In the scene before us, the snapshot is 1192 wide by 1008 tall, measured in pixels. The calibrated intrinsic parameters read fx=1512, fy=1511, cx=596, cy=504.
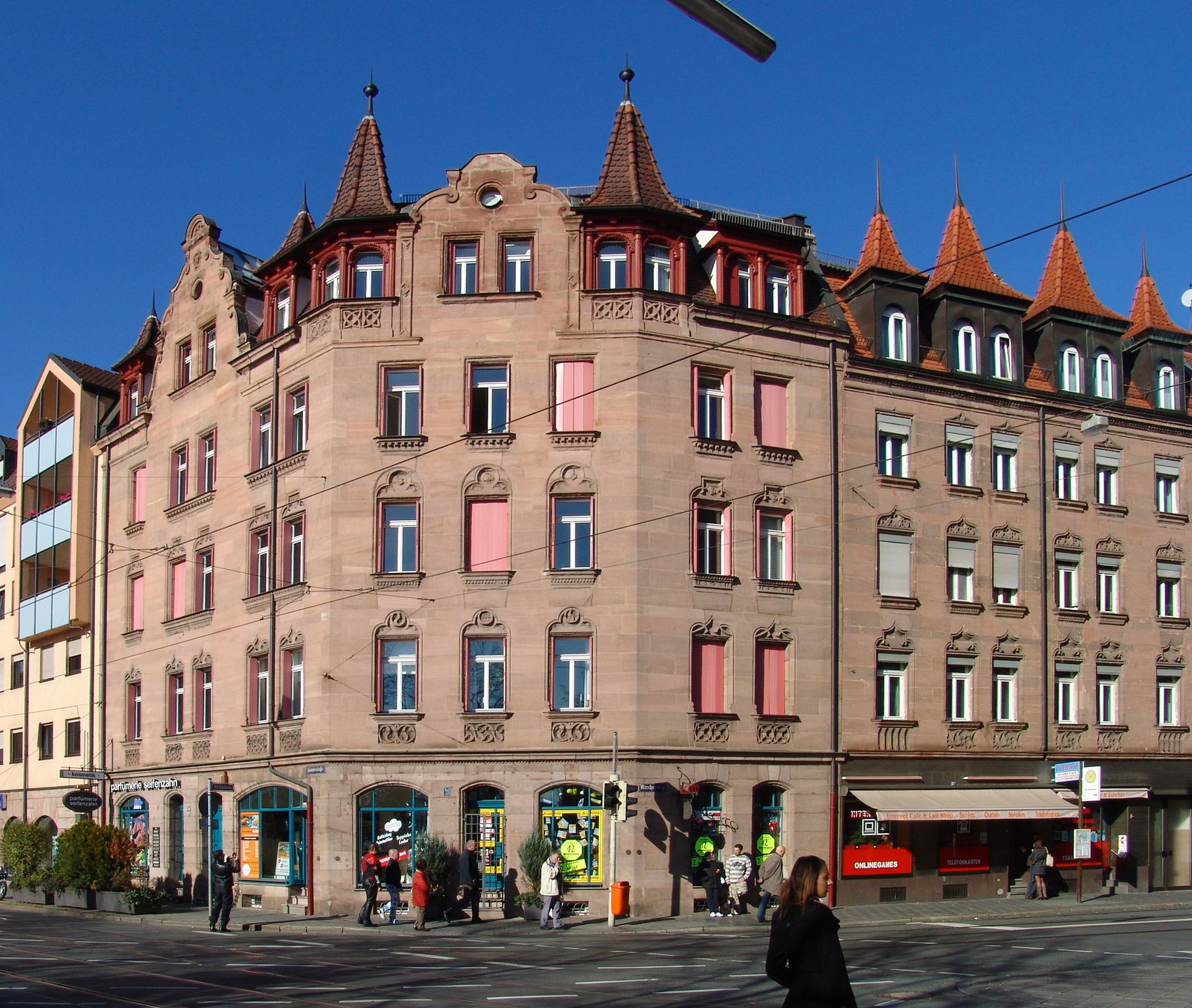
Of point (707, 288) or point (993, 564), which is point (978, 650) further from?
point (707, 288)

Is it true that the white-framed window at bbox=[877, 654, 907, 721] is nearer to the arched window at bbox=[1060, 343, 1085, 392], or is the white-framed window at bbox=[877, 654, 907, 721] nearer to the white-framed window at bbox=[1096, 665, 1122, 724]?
the white-framed window at bbox=[1096, 665, 1122, 724]

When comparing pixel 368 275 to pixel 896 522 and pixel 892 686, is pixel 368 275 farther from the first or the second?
pixel 892 686

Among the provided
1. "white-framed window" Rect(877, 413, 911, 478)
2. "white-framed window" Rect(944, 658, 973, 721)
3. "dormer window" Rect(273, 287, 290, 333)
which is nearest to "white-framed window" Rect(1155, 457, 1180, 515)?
"white-framed window" Rect(944, 658, 973, 721)

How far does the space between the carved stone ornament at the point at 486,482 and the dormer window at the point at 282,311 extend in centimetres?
744

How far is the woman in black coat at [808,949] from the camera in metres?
8.75

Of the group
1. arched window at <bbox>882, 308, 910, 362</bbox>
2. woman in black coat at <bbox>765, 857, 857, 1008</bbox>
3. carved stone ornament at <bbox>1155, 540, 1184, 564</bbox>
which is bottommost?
woman in black coat at <bbox>765, 857, 857, 1008</bbox>

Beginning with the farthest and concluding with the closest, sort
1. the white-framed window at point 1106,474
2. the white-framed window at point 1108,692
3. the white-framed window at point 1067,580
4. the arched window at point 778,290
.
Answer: the white-framed window at point 1106,474
the white-framed window at point 1108,692
the white-framed window at point 1067,580
the arched window at point 778,290

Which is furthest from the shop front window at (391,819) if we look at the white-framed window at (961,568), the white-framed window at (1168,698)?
the white-framed window at (1168,698)

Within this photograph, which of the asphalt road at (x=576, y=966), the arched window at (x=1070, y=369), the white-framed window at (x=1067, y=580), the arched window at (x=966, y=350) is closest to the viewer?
the asphalt road at (x=576, y=966)

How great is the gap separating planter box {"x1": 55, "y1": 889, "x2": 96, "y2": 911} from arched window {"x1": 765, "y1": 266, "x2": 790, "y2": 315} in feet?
75.7

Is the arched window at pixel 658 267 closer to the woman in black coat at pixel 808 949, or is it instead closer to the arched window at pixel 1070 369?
the arched window at pixel 1070 369

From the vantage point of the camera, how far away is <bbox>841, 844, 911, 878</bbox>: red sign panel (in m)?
36.6

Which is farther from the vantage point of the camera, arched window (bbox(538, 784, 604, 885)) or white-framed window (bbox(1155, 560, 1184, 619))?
white-framed window (bbox(1155, 560, 1184, 619))

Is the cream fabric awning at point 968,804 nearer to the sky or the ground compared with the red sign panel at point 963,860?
nearer to the sky
